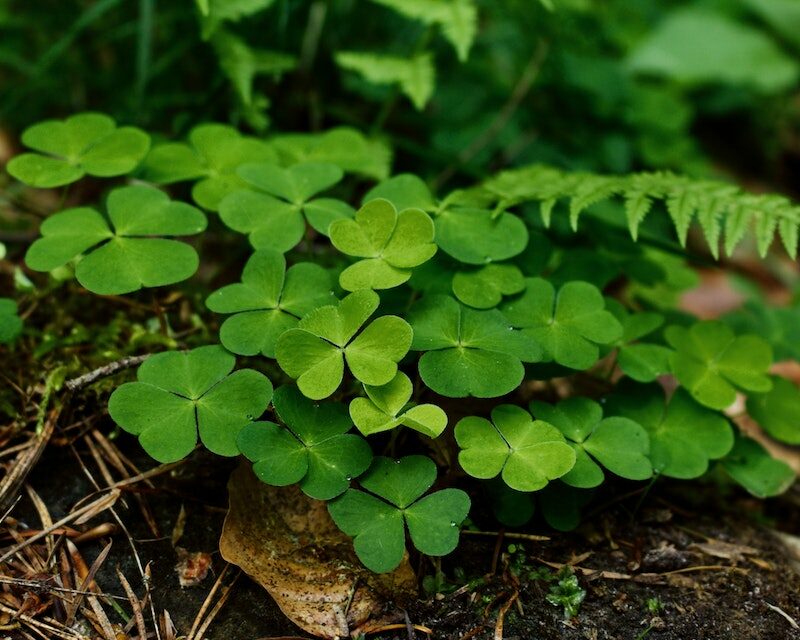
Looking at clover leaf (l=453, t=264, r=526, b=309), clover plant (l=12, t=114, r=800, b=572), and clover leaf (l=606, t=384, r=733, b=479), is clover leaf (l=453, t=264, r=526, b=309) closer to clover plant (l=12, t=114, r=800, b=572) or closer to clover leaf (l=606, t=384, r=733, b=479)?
clover plant (l=12, t=114, r=800, b=572)

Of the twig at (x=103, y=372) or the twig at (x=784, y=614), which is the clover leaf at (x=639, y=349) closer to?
the twig at (x=784, y=614)

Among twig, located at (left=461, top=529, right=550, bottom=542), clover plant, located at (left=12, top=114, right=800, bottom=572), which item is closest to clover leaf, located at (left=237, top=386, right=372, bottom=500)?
clover plant, located at (left=12, top=114, right=800, bottom=572)

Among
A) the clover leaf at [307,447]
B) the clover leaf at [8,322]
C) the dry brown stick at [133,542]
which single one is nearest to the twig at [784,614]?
the clover leaf at [307,447]

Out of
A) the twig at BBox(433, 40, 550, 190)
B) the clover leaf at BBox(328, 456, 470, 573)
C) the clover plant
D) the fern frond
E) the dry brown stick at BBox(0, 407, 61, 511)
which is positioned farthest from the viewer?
the twig at BBox(433, 40, 550, 190)

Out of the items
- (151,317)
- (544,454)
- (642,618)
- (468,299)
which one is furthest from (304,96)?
(642,618)

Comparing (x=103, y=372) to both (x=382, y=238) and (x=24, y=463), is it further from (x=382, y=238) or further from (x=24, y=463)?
(x=382, y=238)

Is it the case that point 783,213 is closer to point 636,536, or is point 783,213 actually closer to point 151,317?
point 636,536
